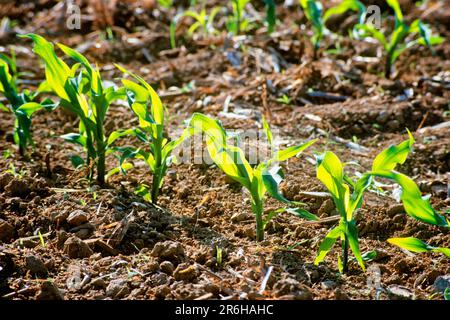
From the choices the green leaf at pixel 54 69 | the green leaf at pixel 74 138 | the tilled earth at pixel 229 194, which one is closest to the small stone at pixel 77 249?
the tilled earth at pixel 229 194

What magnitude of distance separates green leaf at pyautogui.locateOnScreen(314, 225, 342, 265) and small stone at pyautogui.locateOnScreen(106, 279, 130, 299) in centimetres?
73

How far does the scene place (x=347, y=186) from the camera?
2.40 metres

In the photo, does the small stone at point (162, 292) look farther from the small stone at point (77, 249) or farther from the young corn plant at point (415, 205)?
the young corn plant at point (415, 205)

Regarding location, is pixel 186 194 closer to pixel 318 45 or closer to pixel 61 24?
pixel 318 45

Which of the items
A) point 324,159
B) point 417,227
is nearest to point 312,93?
point 417,227

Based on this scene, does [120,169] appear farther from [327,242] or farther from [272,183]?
[327,242]

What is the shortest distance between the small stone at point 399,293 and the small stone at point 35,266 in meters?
1.29

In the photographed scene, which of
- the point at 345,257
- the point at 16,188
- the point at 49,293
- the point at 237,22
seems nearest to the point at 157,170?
the point at 16,188

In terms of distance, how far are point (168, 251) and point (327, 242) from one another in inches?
24.0

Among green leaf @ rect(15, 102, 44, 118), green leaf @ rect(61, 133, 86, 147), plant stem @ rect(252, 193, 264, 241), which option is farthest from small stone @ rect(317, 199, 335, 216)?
green leaf @ rect(15, 102, 44, 118)

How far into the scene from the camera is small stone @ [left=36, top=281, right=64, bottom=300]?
225cm

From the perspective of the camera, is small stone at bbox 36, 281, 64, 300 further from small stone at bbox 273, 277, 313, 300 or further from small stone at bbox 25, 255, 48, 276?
small stone at bbox 273, 277, 313, 300

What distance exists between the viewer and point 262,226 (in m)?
2.63
